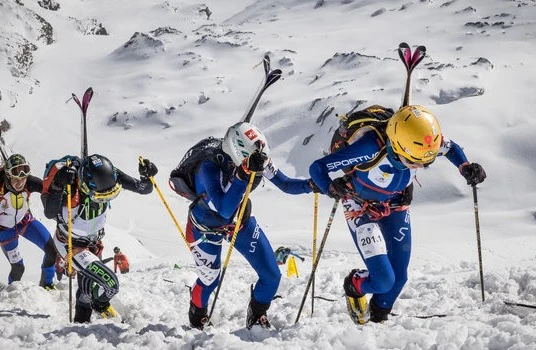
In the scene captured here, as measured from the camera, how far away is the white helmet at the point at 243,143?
646 cm

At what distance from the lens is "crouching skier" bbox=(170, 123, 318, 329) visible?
255 inches

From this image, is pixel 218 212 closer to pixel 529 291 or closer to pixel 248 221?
pixel 248 221

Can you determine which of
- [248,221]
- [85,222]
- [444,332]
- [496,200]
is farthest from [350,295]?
[496,200]

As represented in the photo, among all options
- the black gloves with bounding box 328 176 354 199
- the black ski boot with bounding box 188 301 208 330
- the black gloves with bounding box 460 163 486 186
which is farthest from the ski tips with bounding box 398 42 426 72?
the black ski boot with bounding box 188 301 208 330

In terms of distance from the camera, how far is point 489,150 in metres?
44.2

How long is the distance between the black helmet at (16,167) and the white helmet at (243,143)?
4.40 m

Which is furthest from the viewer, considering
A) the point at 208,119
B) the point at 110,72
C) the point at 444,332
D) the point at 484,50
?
the point at 110,72

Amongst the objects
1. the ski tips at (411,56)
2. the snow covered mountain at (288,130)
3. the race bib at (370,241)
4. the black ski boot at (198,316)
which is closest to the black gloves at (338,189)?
the race bib at (370,241)

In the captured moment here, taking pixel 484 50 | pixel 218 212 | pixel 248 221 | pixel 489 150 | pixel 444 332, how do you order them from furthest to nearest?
pixel 484 50 < pixel 489 150 < pixel 248 221 < pixel 218 212 < pixel 444 332

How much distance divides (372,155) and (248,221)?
6.12 ft

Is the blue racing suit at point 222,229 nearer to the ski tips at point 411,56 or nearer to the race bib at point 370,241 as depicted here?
the race bib at point 370,241

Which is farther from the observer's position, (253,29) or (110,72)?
(253,29)

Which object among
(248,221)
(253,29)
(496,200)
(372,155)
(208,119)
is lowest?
(496,200)

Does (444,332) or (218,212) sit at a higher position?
(218,212)
